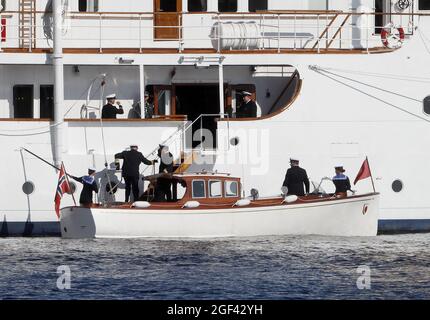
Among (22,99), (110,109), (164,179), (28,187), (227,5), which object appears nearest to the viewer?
(164,179)

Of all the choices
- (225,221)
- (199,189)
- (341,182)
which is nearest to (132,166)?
(199,189)

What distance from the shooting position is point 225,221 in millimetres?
33594

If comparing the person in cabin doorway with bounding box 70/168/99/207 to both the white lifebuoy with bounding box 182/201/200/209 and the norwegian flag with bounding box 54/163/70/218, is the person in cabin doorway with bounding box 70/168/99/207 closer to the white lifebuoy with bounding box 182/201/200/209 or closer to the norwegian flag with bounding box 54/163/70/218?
the norwegian flag with bounding box 54/163/70/218

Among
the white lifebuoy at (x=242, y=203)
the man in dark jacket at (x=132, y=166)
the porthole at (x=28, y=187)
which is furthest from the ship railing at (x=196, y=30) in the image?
the white lifebuoy at (x=242, y=203)

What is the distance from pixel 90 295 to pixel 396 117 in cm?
1145

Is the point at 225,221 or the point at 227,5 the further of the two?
the point at 227,5

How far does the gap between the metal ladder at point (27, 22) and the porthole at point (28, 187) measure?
3415 millimetres

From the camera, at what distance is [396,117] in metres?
35.7

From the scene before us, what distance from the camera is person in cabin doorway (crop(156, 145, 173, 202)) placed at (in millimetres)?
33938

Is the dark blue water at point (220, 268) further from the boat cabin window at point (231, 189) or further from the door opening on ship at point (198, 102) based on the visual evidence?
the door opening on ship at point (198, 102)

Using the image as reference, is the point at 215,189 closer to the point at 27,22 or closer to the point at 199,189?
the point at 199,189

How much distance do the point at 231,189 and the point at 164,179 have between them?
1.60m

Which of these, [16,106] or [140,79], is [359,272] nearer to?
[140,79]

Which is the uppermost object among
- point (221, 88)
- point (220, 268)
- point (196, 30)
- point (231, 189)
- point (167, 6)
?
point (167, 6)
